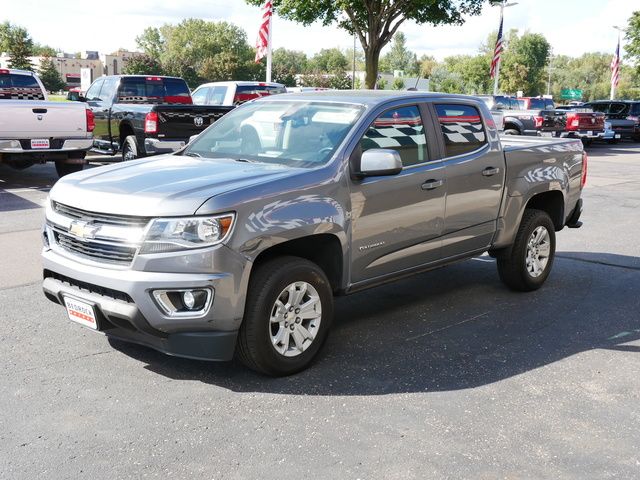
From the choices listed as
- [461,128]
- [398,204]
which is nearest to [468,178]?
[461,128]

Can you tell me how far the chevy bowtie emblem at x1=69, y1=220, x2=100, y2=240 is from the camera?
169 inches

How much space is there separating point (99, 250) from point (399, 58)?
18734 centimetres

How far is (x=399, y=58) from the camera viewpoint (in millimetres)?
184500

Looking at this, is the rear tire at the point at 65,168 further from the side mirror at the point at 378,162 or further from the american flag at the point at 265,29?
the american flag at the point at 265,29

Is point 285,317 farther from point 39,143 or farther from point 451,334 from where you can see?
point 39,143

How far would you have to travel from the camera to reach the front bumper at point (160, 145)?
12.8m

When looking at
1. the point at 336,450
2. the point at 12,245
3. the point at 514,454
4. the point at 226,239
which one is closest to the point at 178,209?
the point at 226,239

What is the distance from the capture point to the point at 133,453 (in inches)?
143

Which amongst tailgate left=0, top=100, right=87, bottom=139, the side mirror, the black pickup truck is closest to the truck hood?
the side mirror

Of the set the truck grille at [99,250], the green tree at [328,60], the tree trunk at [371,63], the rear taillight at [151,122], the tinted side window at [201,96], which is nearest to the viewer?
the truck grille at [99,250]

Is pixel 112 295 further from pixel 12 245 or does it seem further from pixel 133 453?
pixel 12 245

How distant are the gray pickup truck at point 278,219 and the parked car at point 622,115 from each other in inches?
1073

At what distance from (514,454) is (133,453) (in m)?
1.94

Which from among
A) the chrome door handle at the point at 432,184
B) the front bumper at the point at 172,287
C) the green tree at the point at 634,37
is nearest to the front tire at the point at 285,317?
the front bumper at the point at 172,287
